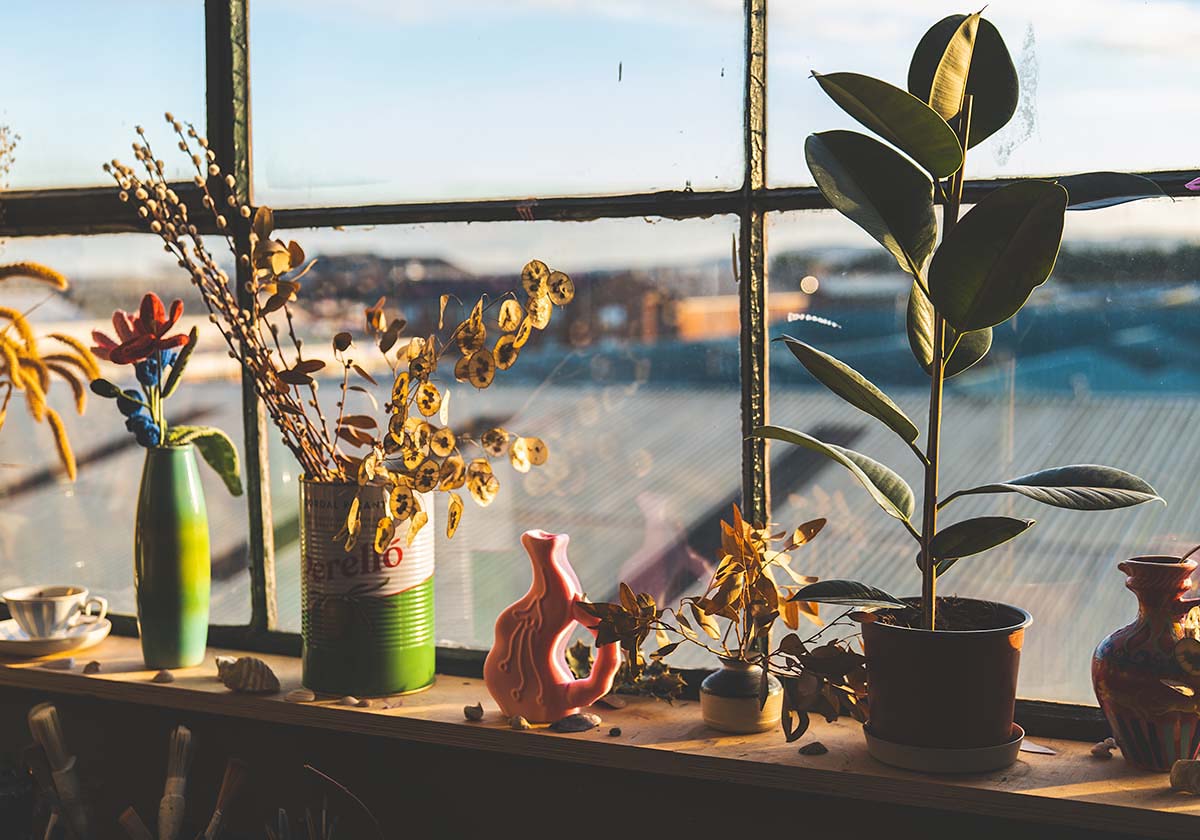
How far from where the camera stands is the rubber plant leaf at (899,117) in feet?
3.53

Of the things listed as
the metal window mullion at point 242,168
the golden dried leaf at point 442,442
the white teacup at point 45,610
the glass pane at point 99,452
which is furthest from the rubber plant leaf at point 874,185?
the white teacup at point 45,610

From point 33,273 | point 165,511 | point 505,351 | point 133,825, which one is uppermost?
point 33,273

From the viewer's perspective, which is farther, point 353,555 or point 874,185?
point 353,555

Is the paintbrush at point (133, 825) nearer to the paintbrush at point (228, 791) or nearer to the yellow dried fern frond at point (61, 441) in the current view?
the paintbrush at point (228, 791)

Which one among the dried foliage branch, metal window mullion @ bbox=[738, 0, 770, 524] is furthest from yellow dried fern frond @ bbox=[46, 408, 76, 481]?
metal window mullion @ bbox=[738, 0, 770, 524]

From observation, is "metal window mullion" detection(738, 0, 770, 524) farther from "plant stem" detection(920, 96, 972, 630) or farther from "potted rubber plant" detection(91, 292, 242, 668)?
"potted rubber plant" detection(91, 292, 242, 668)

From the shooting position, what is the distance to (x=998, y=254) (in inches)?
42.7

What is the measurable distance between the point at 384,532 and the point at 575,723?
0.33 m

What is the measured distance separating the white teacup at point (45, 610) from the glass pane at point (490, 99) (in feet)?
2.19

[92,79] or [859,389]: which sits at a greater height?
[92,79]

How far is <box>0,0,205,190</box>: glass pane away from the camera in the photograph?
1793 millimetres

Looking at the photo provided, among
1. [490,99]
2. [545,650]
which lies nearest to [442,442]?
[545,650]

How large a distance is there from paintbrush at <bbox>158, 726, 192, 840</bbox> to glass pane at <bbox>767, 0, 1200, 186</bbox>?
1201 millimetres

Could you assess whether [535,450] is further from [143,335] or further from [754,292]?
[143,335]
